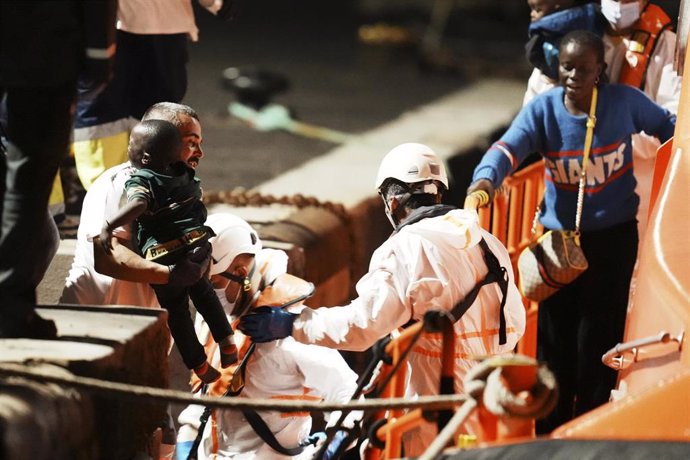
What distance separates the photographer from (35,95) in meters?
4.11

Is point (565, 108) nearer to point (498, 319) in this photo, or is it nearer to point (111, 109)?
point (498, 319)

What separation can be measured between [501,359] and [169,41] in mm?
3214

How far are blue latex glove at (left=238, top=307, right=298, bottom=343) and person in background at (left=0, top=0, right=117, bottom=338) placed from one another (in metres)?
0.98

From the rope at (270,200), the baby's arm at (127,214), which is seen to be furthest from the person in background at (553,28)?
the baby's arm at (127,214)

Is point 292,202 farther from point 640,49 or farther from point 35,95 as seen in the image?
point 35,95

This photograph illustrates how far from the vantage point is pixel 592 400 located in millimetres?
6234

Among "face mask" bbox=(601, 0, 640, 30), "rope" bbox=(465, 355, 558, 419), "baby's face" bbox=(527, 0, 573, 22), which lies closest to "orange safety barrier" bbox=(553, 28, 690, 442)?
"rope" bbox=(465, 355, 558, 419)

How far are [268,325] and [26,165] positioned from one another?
1.19m

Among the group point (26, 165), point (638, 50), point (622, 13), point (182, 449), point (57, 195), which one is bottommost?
point (182, 449)

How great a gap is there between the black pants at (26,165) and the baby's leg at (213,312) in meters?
0.92

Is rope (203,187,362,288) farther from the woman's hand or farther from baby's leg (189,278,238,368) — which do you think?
baby's leg (189,278,238,368)

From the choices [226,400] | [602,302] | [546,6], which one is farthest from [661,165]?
[226,400]

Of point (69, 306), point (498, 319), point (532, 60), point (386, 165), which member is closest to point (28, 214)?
point (69, 306)

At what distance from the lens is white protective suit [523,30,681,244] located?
21.6 ft
